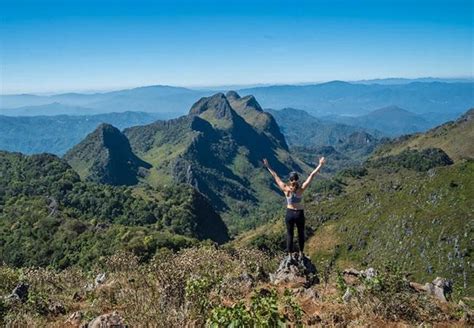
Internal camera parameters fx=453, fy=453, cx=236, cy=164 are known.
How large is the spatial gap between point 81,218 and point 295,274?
120 m

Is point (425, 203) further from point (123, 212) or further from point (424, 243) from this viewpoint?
point (123, 212)

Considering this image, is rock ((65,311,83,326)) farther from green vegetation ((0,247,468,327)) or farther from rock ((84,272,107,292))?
rock ((84,272,107,292))

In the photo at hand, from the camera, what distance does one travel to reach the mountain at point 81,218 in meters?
94.7

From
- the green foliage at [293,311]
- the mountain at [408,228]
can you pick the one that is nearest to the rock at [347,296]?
the green foliage at [293,311]

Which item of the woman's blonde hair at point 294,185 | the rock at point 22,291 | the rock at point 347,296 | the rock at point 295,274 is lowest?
the rock at point 295,274

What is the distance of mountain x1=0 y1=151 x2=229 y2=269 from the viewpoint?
9469 cm

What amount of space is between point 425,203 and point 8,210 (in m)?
113

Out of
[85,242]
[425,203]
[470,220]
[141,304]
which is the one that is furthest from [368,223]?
[141,304]

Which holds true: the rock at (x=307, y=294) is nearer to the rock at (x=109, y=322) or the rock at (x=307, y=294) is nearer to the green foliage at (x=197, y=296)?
the green foliage at (x=197, y=296)

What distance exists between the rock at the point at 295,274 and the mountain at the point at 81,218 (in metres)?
50.2

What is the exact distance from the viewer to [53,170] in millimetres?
180750

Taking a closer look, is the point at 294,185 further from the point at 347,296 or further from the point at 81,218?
the point at 81,218

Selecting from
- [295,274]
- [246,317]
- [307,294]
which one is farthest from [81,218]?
[246,317]

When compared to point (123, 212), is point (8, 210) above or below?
above
